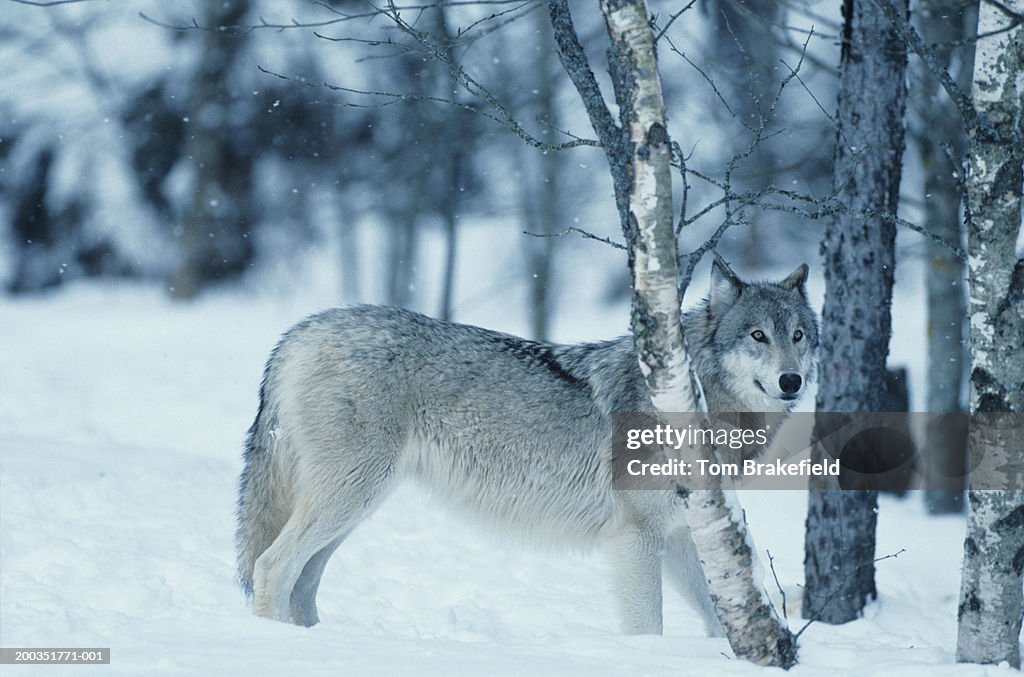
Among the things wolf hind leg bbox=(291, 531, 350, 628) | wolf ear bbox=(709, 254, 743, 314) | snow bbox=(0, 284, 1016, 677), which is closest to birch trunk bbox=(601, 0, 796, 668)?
snow bbox=(0, 284, 1016, 677)

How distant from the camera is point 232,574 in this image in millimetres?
5438

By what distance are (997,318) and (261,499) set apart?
308 cm

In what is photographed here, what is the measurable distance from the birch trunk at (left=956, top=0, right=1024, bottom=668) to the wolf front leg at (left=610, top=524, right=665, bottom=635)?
128 cm

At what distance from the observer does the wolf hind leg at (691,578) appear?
4.71 m

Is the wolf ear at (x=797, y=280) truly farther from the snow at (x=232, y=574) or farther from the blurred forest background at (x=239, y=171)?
the blurred forest background at (x=239, y=171)

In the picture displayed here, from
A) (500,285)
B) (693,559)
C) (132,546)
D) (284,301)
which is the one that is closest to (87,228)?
(284,301)

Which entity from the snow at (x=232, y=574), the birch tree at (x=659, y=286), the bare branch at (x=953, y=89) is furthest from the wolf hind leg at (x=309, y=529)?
the bare branch at (x=953, y=89)

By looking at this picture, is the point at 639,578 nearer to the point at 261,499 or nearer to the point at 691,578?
the point at 691,578

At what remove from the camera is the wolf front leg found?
439 cm

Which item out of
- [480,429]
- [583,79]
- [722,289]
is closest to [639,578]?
[480,429]

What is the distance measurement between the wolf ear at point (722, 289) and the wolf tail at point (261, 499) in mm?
2069

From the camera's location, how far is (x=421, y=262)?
15891 mm

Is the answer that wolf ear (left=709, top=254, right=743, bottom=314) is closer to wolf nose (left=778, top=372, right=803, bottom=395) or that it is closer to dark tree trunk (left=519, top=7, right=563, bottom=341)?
wolf nose (left=778, top=372, right=803, bottom=395)

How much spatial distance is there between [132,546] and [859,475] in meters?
4.08
